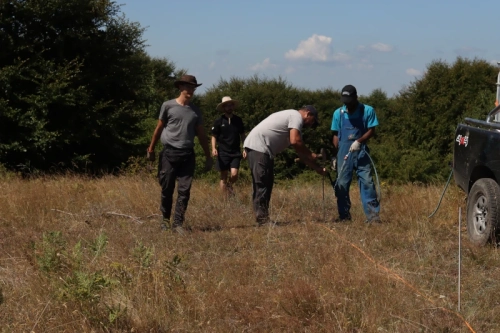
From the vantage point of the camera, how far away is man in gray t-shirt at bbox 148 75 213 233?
8.01 metres

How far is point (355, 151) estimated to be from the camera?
8500mm

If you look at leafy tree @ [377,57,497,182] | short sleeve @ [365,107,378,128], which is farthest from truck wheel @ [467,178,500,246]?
leafy tree @ [377,57,497,182]

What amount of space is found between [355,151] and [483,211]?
188cm

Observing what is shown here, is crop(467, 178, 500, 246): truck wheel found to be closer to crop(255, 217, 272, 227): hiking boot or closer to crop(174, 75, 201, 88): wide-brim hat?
crop(255, 217, 272, 227): hiking boot

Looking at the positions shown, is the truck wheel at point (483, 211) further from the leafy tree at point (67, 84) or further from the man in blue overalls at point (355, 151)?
the leafy tree at point (67, 84)

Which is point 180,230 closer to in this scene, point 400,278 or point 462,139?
point 400,278

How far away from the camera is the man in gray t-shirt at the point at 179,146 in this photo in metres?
8.01

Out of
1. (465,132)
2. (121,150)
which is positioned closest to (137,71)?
(121,150)

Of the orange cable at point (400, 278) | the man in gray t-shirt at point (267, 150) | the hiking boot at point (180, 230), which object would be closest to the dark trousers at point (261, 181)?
the man in gray t-shirt at point (267, 150)

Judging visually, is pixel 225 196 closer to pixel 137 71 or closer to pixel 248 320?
pixel 248 320

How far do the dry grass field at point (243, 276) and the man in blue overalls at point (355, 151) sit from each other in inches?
14.2

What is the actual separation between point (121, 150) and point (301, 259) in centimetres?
1517

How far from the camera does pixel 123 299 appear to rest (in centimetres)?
482

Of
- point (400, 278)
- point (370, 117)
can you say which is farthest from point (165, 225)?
point (400, 278)
